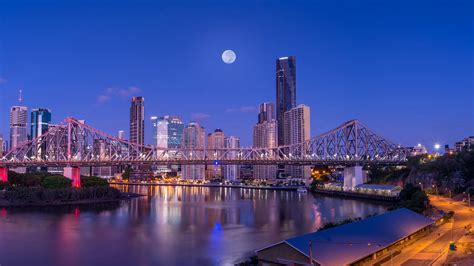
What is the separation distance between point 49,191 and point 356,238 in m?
37.6

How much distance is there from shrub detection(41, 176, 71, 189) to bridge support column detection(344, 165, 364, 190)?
3359cm

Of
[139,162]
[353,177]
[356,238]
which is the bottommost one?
[356,238]

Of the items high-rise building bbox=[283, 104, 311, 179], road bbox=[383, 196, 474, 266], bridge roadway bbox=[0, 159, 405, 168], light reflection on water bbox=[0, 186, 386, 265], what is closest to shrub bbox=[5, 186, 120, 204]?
bridge roadway bbox=[0, 159, 405, 168]

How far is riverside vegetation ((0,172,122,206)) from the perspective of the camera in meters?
46.1

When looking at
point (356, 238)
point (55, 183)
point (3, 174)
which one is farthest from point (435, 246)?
point (3, 174)

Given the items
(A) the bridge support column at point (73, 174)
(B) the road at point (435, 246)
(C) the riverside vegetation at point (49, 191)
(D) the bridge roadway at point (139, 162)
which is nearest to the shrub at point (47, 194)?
(C) the riverside vegetation at point (49, 191)

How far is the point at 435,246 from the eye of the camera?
18172 millimetres

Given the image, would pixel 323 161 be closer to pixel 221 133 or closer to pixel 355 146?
pixel 355 146

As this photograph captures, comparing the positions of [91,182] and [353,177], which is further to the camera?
[353,177]

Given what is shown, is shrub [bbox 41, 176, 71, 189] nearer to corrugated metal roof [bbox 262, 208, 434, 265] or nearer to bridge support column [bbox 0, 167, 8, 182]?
bridge support column [bbox 0, 167, 8, 182]

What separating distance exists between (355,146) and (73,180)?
3592cm

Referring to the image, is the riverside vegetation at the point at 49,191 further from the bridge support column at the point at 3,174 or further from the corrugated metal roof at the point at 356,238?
the corrugated metal roof at the point at 356,238

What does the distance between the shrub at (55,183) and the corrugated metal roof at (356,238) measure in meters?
37.3

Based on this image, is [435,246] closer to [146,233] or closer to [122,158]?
[146,233]
